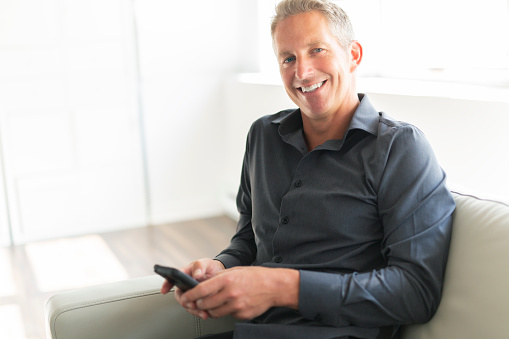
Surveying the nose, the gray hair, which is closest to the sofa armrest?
the nose

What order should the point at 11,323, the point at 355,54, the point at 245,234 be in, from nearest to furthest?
the point at 355,54, the point at 245,234, the point at 11,323

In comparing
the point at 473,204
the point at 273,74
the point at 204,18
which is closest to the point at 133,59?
the point at 204,18

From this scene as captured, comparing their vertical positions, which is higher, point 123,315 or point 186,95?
point 186,95

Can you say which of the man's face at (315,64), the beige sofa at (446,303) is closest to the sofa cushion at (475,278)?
the beige sofa at (446,303)

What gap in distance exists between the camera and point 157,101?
13.3 ft

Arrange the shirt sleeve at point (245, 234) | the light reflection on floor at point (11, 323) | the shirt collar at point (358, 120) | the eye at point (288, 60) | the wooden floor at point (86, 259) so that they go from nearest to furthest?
the shirt collar at point (358, 120)
the eye at point (288, 60)
the shirt sleeve at point (245, 234)
the light reflection on floor at point (11, 323)
the wooden floor at point (86, 259)

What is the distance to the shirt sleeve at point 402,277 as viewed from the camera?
1214 mm

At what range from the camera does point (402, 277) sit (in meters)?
1.22

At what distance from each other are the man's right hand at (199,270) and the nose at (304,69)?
20.1 inches

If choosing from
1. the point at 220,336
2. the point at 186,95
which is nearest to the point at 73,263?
the point at 186,95

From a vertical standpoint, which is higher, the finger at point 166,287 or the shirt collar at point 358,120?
the shirt collar at point 358,120

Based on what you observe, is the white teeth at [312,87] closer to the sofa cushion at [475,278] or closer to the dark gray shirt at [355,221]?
the dark gray shirt at [355,221]

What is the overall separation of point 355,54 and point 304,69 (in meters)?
0.17

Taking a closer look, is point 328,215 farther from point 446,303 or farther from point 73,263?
point 73,263
